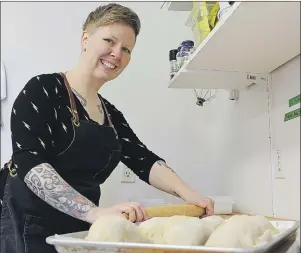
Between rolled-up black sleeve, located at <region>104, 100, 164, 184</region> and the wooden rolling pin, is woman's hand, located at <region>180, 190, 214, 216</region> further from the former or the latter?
rolled-up black sleeve, located at <region>104, 100, 164, 184</region>

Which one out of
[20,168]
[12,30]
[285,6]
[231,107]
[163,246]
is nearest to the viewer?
[163,246]

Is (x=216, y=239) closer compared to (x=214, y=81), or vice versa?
(x=216, y=239)

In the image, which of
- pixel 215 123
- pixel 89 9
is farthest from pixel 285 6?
pixel 89 9

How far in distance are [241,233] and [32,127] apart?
449mm

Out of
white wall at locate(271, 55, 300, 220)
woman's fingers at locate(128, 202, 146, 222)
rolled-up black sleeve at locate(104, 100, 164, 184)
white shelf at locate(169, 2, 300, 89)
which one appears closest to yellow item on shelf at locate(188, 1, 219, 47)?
white shelf at locate(169, 2, 300, 89)

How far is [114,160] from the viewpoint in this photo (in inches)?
35.4

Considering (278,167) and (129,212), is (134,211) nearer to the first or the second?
(129,212)

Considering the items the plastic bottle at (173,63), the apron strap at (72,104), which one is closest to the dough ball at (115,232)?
the apron strap at (72,104)

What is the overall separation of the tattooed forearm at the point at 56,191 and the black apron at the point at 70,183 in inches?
3.7

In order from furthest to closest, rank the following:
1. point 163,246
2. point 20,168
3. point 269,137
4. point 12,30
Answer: point 12,30 < point 269,137 < point 20,168 < point 163,246

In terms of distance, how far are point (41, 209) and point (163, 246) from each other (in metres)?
0.48

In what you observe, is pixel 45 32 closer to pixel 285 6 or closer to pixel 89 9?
pixel 89 9

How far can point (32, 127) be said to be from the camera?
691 millimetres

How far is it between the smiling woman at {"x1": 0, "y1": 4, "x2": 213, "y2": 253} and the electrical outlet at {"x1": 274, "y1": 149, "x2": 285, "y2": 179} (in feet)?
0.48
